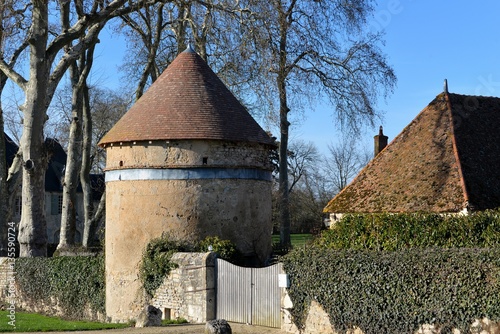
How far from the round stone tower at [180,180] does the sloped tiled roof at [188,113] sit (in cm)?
3

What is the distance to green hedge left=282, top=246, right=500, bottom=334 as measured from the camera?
11281mm

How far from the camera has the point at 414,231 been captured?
15.5 metres

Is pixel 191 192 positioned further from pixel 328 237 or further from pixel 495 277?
pixel 495 277

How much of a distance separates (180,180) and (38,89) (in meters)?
5.94

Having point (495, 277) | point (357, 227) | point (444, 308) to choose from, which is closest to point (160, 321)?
point (357, 227)

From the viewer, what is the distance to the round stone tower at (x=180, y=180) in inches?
706

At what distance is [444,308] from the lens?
38.2ft

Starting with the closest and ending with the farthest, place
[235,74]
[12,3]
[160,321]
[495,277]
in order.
A: 1. [495,277]
2. [160,321]
3. [12,3]
4. [235,74]

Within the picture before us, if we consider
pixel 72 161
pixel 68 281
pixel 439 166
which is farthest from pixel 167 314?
pixel 72 161

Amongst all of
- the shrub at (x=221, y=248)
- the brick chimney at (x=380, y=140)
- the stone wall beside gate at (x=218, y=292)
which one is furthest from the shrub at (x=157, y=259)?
the brick chimney at (x=380, y=140)

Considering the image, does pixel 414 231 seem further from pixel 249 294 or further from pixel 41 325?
pixel 41 325

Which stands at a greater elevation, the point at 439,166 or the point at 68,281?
the point at 439,166

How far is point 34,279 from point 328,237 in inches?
403

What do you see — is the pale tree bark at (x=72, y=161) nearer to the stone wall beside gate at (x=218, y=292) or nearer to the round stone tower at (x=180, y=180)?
the round stone tower at (x=180, y=180)
